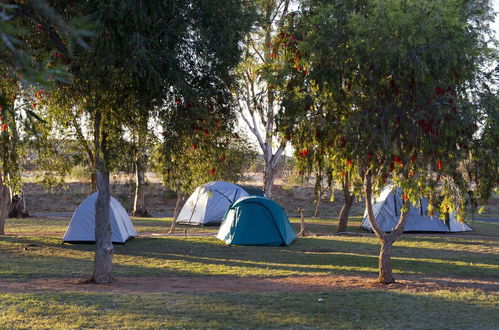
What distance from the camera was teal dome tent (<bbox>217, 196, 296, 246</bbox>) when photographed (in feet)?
65.2

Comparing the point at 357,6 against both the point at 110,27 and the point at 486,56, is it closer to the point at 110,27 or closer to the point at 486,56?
the point at 486,56

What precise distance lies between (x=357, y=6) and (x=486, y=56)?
2.33m

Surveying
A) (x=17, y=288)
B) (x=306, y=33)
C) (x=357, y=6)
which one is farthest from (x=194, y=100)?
(x=17, y=288)

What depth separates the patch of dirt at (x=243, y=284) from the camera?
11.7 meters

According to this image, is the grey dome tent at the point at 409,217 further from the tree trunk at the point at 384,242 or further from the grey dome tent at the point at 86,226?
the tree trunk at the point at 384,242

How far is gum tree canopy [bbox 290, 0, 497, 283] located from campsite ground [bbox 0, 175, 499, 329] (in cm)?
195

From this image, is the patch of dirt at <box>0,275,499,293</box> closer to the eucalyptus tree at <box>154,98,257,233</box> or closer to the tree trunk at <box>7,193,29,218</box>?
the eucalyptus tree at <box>154,98,257,233</box>

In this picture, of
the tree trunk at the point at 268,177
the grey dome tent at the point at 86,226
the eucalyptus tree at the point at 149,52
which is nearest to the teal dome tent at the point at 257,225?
the grey dome tent at the point at 86,226

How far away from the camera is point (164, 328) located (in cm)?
849

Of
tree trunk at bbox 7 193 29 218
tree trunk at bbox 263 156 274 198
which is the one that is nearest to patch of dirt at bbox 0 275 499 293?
tree trunk at bbox 263 156 274 198

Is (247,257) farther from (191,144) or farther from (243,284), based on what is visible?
(191,144)

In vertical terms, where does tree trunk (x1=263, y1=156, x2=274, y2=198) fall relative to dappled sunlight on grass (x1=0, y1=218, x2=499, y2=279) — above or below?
above

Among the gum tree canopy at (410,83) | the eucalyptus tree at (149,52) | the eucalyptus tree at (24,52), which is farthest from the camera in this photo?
the gum tree canopy at (410,83)

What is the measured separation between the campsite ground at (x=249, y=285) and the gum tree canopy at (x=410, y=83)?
1953mm
